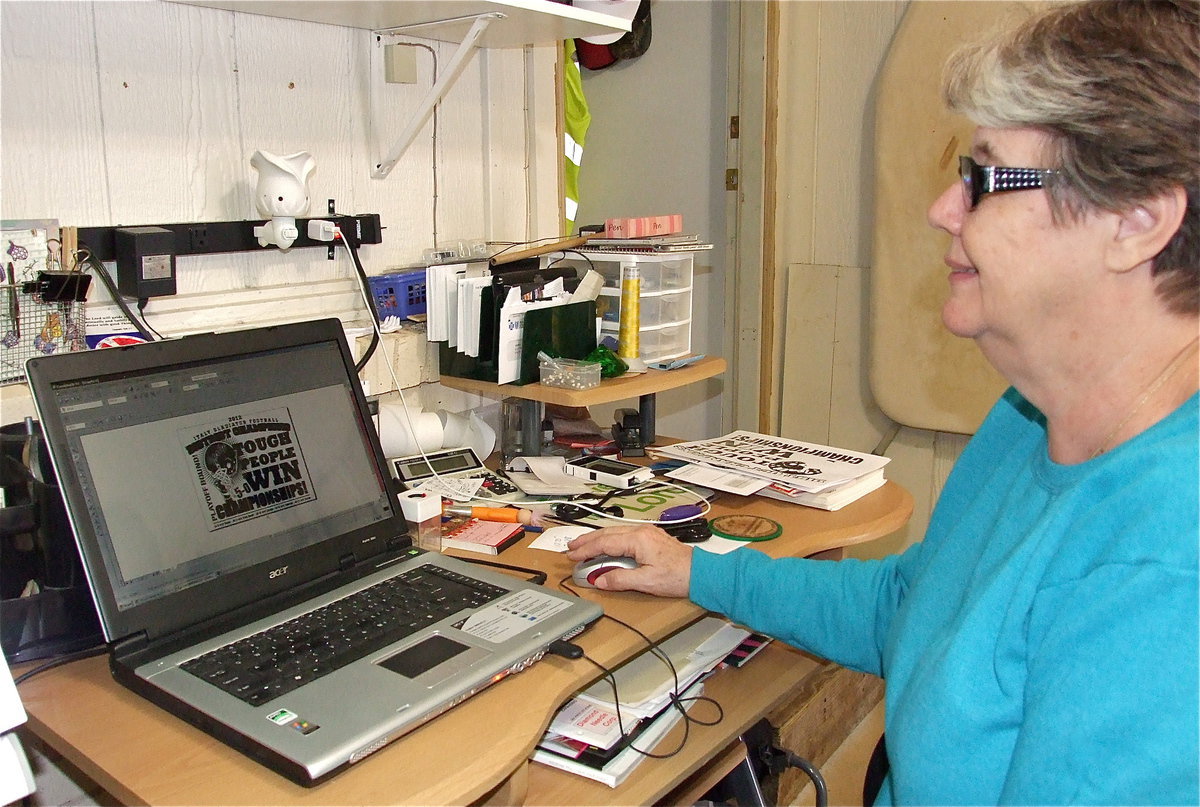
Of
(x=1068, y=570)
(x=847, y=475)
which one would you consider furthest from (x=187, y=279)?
(x=1068, y=570)

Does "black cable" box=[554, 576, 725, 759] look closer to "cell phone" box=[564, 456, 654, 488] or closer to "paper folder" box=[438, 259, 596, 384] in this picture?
"cell phone" box=[564, 456, 654, 488]

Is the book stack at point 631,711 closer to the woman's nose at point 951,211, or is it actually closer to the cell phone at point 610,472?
the cell phone at point 610,472

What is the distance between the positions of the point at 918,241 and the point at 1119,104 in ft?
5.26

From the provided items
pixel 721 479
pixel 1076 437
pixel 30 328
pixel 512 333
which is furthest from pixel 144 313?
pixel 1076 437

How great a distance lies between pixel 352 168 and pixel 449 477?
538 mm

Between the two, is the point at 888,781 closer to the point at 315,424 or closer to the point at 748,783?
the point at 748,783

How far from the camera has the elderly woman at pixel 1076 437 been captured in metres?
0.71

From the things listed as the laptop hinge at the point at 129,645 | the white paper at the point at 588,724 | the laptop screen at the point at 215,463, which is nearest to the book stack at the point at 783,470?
the white paper at the point at 588,724

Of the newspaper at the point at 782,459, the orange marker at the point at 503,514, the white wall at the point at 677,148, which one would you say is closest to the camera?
the orange marker at the point at 503,514

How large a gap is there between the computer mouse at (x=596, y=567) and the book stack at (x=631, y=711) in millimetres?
133

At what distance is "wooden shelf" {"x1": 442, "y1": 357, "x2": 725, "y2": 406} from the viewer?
5.18 ft

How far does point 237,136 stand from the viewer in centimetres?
141

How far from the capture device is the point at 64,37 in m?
1.21

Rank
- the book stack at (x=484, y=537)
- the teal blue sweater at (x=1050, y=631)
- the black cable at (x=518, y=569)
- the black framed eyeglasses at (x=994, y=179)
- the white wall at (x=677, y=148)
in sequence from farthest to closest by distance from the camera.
Answer: the white wall at (x=677, y=148) < the book stack at (x=484, y=537) < the black cable at (x=518, y=569) < the black framed eyeglasses at (x=994, y=179) < the teal blue sweater at (x=1050, y=631)
